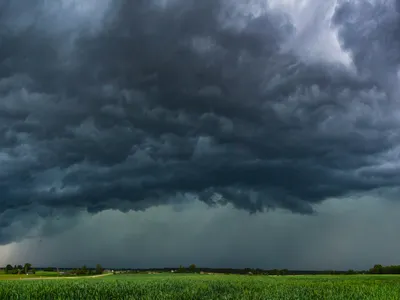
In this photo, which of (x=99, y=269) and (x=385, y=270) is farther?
(x=99, y=269)

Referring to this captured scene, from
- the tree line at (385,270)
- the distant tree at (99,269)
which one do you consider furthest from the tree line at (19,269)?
the tree line at (385,270)

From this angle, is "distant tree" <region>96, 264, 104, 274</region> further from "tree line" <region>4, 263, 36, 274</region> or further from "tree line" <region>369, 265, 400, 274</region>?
"tree line" <region>369, 265, 400, 274</region>

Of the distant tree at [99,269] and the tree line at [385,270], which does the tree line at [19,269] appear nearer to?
the distant tree at [99,269]

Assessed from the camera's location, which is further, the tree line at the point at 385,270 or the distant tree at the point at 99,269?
the distant tree at the point at 99,269

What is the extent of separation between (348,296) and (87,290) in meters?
18.2

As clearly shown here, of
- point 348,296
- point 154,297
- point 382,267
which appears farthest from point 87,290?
point 382,267

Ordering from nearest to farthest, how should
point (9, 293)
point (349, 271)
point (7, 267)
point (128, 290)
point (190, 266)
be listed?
point (9, 293) < point (128, 290) < point (349, 271) < point (190, 266) < point (7, 267)

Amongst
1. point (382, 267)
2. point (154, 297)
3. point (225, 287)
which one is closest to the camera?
point (154, 297)

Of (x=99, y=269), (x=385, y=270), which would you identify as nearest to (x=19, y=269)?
(x=99, y=269)

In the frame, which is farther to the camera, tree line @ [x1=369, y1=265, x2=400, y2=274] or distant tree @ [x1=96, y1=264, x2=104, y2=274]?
distant tree @ [x1=96, y1=264, x2=104, y2=274]

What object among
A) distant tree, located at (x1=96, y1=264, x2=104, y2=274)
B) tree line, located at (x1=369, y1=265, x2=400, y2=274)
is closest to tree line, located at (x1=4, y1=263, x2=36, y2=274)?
distant tree, located at (x1=96, y1=264, x2=104, y2=274)

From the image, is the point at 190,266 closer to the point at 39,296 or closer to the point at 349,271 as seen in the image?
the point at 349,271

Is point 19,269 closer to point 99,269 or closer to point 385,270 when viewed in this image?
point 99,269

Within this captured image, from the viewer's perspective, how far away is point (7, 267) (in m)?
174
